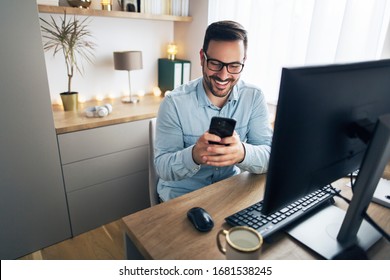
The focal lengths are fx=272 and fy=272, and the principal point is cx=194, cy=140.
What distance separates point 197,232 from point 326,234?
14.1 inches

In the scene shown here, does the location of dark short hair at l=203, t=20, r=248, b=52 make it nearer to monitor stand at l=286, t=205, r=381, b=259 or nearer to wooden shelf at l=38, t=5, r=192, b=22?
monitor stand at l=286, t=205, r=381, b=259

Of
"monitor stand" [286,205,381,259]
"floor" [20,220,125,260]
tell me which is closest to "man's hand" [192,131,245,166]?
"monitor stand" [286,205,381,259]

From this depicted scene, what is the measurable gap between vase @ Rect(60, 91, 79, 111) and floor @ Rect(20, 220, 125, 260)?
89 centimetres

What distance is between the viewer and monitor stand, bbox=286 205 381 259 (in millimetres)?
707

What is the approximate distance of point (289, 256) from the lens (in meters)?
0.68

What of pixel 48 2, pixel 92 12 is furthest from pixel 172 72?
pixel 48 2

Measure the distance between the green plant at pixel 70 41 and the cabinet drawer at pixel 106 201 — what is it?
0.73m

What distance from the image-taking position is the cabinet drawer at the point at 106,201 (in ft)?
6.03

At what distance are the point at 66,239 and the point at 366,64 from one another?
77.0 inches

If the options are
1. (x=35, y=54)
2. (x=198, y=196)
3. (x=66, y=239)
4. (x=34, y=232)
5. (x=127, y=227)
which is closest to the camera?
(x=127, y=227)

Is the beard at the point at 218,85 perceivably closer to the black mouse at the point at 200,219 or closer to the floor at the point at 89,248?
the black mouse at the point at 200,219

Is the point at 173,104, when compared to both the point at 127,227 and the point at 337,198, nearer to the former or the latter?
the point at 127,227

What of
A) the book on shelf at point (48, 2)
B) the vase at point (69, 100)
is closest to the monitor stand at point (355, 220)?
the vase at point (69, 100)
